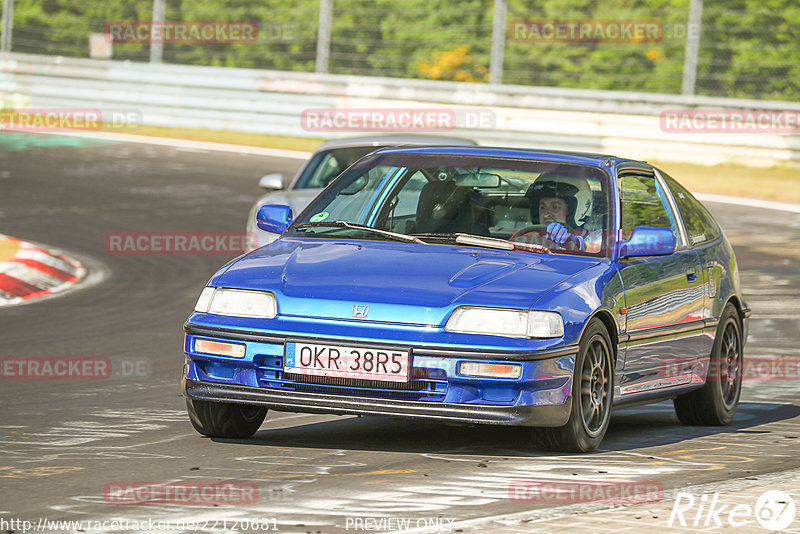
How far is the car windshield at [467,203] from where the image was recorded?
7352 mm

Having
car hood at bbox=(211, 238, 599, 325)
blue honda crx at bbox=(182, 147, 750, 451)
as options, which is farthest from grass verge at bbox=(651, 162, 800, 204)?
car hood at bbox=(211, 238, 599, 325)

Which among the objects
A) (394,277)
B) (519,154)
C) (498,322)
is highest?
(519,154)

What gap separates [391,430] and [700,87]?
642 inches

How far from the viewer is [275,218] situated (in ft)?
25.5

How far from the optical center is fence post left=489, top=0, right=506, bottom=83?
24.0 m

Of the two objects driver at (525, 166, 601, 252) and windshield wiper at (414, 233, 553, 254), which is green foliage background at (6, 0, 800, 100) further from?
windshield wiper at (414, 233, 553, 254)

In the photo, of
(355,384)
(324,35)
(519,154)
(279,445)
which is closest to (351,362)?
(355,384)

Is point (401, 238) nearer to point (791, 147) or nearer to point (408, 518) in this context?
point (408, 518)

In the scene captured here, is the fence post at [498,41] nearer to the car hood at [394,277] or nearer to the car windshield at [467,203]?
the car windshield at [467,203]

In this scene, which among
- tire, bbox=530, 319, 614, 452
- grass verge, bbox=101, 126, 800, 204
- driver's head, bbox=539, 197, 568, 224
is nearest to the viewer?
tire, bbox=530, 319, 614, 452

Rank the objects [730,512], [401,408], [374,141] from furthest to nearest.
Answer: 1. [374,141]
2. [401,408]
3. [730,512]

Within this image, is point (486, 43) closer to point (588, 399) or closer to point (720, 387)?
point (720, 387)

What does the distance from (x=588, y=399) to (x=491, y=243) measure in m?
0.90

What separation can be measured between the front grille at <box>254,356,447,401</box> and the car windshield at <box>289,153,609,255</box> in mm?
1062
